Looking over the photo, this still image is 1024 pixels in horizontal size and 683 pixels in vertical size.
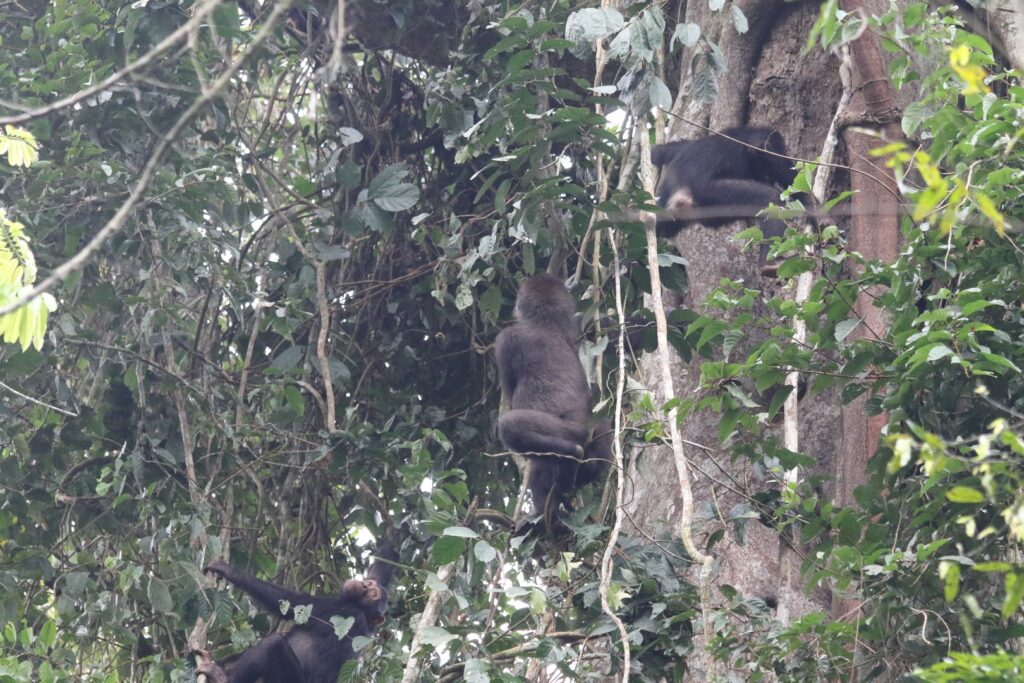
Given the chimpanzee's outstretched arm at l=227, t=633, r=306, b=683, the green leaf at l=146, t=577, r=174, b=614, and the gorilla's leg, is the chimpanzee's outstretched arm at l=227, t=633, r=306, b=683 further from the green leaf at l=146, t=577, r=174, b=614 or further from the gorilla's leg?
the gorilla's leg

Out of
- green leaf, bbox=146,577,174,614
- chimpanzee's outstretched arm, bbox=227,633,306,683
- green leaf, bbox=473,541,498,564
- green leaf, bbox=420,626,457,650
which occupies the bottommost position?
chimpanzee's outstretched arm, bbox=227,633,306,683

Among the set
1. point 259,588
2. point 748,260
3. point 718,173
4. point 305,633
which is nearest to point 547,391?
point 748,260

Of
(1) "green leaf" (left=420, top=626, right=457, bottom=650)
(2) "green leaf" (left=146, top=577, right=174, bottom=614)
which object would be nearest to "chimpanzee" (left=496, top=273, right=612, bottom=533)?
(1) "green leaf" (left=420, top=626, right=457, bottom=650)

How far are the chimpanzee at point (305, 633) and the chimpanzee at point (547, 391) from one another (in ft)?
3.22

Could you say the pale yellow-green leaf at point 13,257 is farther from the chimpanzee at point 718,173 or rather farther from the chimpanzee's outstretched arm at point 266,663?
the chimpanzee at point 718,173

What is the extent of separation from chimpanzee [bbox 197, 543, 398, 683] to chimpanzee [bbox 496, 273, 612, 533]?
982 millimetres

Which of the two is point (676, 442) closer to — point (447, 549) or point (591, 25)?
point (447, 549)

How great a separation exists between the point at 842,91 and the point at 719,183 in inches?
43.4

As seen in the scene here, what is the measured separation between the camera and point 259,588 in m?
6.30

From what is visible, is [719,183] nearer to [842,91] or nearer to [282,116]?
[842,91]

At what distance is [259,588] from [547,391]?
194cm

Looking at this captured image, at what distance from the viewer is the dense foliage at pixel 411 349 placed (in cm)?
338

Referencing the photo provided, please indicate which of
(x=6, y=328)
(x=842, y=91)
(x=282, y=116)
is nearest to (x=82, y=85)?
(x=282, y=116)

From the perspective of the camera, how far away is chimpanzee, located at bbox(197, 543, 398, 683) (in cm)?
627
